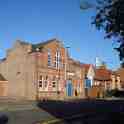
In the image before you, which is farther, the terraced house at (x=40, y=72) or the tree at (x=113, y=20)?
the terraced house at (x=40, y=72)

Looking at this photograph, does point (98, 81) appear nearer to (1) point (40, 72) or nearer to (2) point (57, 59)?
(2) point (57, 59)

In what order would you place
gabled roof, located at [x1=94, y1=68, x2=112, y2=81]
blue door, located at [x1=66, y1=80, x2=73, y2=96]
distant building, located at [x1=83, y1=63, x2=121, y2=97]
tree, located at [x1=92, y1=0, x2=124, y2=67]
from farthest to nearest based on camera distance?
gabled roof, located at [x1=94, y1=68, x2=112, y2=81] → distant building, located at [x1=83, y1=63, x2=121, y2=97] → blue door, located at [x1=66, y1=80, x2=73, y2=96] → tree, located at [x1=92, y1=0, x2=124, y2=67]

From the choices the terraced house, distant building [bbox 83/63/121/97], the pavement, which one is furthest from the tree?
distant building [bbox 83/63/121/97]

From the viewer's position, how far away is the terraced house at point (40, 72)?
49781 mm

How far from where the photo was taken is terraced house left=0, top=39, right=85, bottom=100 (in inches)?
1960

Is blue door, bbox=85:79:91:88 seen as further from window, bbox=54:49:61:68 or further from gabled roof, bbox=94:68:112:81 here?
window, bbox=54:49:61:68

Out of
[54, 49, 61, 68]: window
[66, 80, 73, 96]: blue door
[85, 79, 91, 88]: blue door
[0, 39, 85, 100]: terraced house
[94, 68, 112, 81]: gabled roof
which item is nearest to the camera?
[0, 39, 85, 100]: terraced house

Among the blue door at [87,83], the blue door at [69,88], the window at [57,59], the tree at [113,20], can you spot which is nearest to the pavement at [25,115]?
the tree at [113,20]

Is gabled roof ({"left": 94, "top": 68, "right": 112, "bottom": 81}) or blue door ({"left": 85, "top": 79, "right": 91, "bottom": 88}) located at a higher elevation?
gabled roof ({"left": 94, "top": 68, "right": 112, "bottom": 81})

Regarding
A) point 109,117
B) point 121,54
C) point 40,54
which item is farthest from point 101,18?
point 40,54

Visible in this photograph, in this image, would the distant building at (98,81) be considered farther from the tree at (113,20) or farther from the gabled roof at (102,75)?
the tree at (113,20)

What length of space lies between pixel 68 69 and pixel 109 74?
21.1 metres

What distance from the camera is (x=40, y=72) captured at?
5012 cm

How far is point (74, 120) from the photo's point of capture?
18.0m
